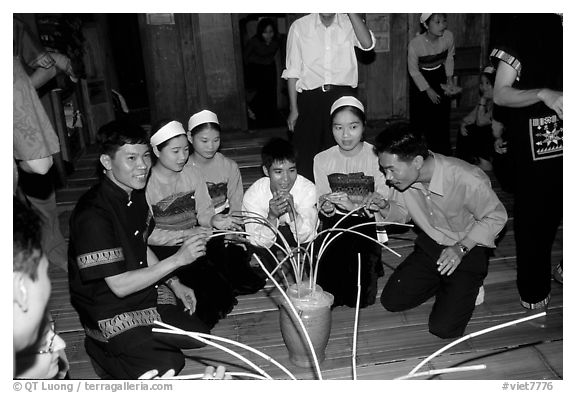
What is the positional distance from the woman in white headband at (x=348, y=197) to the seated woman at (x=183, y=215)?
1.59 ft

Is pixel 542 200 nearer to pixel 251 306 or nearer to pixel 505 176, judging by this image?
pixel 251 306

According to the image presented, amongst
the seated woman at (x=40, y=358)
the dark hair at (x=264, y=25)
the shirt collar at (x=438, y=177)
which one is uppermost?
the dark hair at (x=264, y=25)

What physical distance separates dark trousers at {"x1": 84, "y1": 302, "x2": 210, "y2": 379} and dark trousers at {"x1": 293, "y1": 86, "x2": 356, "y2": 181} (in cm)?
157

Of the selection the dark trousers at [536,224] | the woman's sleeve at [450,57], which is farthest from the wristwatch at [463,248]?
the woman's sleeve at [450,57]

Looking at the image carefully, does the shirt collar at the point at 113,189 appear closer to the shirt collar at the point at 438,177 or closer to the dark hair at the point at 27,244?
the dark hair at the point at 27,244

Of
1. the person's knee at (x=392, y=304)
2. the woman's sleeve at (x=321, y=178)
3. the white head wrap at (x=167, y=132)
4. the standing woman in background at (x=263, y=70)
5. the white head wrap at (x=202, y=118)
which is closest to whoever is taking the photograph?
the person's knee at (x=392, y=304)

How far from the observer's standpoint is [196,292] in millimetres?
2602

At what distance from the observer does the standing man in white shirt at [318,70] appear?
331 centimetres

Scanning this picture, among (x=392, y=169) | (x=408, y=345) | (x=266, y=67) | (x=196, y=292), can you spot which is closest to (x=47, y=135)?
(x=196, y=292)

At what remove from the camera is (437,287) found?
272 cm

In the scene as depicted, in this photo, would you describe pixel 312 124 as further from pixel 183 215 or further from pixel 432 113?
pixel 432 113

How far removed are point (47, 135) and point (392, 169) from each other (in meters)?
1.45

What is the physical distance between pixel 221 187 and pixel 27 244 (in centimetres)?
186

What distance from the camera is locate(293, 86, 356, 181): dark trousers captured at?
342 cm
